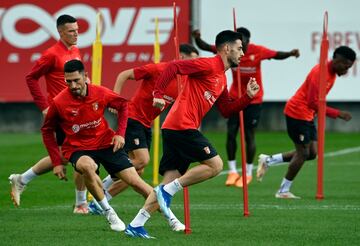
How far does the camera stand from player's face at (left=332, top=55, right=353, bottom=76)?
1639 cm

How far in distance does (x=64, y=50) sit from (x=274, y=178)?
698 cm

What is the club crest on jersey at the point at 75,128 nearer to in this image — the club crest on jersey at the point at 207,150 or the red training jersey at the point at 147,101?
the club crest on jersey at the point at 207,150

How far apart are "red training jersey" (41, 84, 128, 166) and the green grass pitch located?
0.92 m

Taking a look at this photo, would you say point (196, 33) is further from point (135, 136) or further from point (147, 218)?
point (147, 218)

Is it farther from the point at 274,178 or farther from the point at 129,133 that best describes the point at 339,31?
the point at 129,133

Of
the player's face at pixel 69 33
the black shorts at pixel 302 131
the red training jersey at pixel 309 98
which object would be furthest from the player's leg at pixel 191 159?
the black shorts at pixel 302 131

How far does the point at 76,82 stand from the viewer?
1230 centimetres

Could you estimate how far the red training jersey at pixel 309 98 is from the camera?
1653 cm

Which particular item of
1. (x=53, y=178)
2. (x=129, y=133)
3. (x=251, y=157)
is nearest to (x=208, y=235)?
(x=129, y=133)

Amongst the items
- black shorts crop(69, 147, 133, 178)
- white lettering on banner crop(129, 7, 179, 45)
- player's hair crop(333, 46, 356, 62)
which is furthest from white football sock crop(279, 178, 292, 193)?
white lettering on banner crop(129, 7, 179, 45)

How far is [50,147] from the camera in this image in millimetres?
12375

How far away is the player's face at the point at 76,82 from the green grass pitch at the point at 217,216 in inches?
58.4

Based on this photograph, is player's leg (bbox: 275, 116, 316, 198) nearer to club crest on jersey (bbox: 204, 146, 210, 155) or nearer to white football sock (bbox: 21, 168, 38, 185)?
white football sock (bbox: 21, 168, 38, 185)

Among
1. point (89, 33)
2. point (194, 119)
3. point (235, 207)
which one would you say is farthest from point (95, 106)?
point (89, 33)
